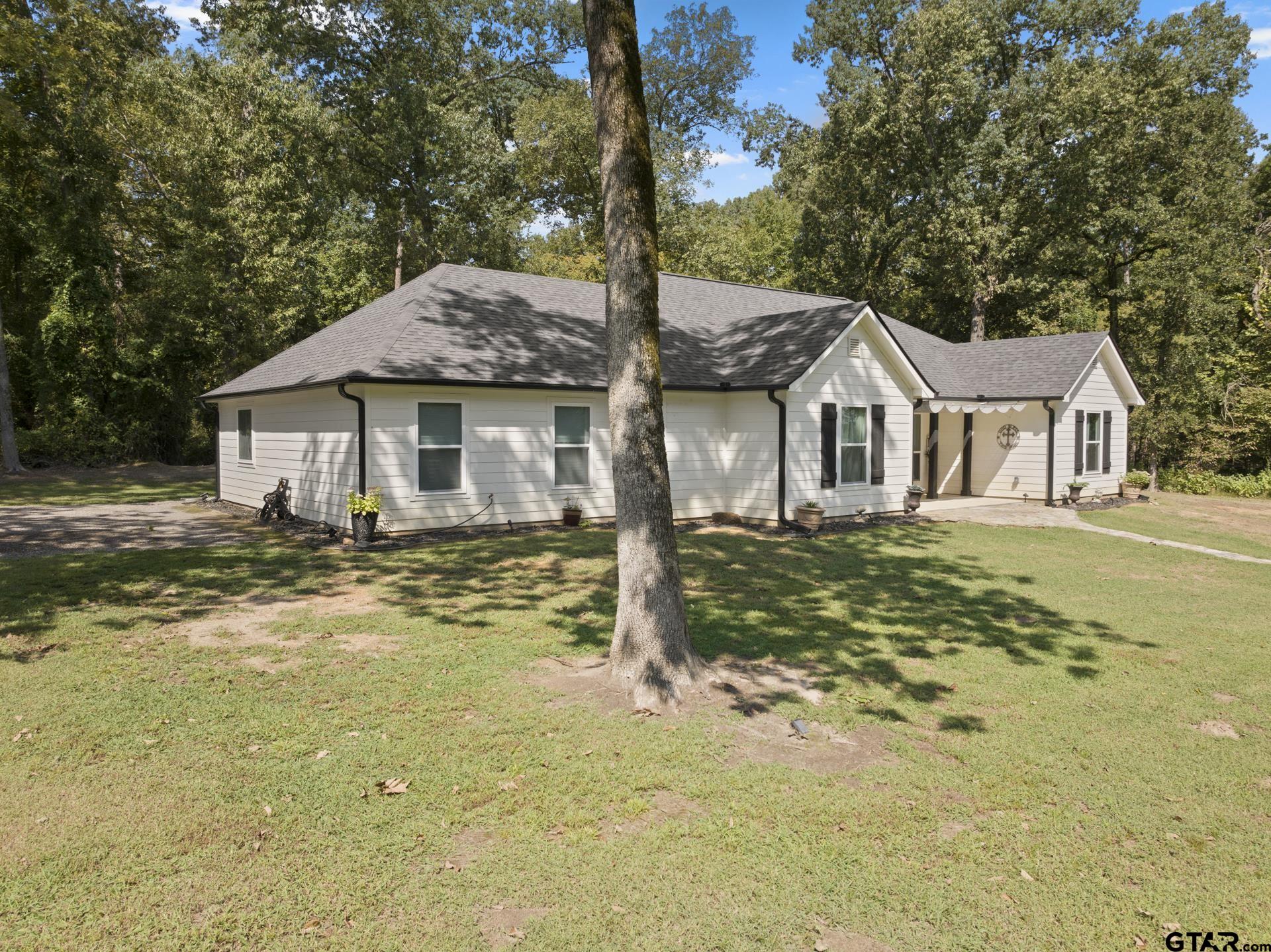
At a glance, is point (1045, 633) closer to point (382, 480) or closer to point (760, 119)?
point (382, 480)

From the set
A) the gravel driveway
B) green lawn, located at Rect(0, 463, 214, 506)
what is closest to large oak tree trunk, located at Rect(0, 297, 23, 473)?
green lawn, located at Rect(0, 463, 214, 506)

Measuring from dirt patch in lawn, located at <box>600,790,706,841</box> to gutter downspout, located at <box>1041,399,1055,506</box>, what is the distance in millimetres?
19107

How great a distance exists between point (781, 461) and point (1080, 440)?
1106 cm

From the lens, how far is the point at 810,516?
15.4 m

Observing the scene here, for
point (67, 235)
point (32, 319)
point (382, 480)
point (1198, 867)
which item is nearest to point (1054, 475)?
point (382, 480)

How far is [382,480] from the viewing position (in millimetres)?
13469

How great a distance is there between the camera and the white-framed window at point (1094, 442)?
21.9 m

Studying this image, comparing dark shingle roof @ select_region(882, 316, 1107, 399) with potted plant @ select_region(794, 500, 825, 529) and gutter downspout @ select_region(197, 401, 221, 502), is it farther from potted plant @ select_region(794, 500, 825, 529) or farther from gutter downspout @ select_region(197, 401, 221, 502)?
gutter downspout @ select_region(197, 401, 221, 502)

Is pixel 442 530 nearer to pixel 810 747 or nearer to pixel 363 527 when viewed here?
pixel 363 527

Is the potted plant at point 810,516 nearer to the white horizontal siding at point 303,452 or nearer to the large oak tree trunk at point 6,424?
the white horizontal siding at point 303,452

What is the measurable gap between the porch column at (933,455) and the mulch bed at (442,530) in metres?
5.51

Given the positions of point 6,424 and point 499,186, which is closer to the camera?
point 6,424

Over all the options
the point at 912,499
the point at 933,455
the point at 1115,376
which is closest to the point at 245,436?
the point at 912,499

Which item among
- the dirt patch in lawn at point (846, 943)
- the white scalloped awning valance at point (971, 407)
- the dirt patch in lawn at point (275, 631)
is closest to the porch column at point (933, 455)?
the white scalloped awning valance at point (971, 407)
